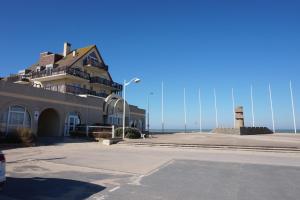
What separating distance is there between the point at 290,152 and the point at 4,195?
1670 centimetres

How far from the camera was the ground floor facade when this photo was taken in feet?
77.6

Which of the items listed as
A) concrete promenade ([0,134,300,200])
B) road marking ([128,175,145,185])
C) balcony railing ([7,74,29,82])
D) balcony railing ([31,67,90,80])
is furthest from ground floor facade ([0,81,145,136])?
road marking ([128,175,145,185])

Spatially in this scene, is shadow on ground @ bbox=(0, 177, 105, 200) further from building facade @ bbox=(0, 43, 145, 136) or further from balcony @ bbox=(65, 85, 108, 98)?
balcony @ bbox=(65, 85, 108, 98)

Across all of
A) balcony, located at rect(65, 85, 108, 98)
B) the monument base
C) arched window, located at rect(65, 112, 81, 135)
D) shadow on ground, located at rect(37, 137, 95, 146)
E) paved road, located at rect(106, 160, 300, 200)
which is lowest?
paved road, located at rect(106, 160, 300, 200)

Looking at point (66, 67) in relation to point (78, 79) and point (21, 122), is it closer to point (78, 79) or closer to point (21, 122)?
point (78, 79)

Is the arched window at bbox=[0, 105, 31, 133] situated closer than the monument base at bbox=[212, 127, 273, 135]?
Yes

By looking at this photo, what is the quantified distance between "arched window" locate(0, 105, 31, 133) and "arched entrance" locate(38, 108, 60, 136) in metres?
4.77

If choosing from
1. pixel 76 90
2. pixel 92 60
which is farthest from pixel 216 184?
pixel 92 60

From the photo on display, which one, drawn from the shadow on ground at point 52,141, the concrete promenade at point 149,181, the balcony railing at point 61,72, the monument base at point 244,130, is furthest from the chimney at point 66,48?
the concrete promenade at point 149,181

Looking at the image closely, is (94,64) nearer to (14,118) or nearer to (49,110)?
(49,110)

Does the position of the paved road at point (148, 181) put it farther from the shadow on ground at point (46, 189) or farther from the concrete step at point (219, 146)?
the concrete step at point (219, 146)

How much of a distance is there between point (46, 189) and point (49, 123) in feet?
81.7

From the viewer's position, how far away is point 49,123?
31219mm

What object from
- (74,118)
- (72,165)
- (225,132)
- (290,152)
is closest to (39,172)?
(72,165)
